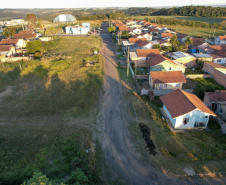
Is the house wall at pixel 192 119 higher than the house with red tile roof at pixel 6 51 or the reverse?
the reverse

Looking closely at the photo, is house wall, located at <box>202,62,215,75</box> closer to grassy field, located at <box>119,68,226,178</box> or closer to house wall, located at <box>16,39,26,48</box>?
grassy field, located at <box>119,68,226,178</box>

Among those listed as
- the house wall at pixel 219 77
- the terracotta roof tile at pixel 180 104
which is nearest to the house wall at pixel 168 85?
the terracotta roof tile at pixel 180 104

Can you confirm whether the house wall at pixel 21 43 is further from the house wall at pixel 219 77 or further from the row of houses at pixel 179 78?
the house wall at pixel 219 77

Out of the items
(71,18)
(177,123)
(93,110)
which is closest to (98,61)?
(93,110)

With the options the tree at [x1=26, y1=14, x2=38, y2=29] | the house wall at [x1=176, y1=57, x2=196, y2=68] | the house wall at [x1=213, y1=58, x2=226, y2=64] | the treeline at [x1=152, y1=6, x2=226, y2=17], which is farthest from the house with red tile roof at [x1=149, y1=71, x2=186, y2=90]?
the treeline at [x1=152, y1=6, x2=226, y2=17]

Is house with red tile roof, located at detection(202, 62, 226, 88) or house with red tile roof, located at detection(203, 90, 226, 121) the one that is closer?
house with red tile roof, located at detection(203, 90, 226, 121)

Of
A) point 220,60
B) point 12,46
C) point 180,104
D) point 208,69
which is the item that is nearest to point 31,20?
point 12,46

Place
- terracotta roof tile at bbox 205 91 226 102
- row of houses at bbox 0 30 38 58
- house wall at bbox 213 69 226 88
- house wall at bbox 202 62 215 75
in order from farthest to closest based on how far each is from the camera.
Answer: row of houses at bbox 0 30 38 58 < house wall at bbox 202 62 215 75 < house wall at bbox 213 69 226 88 < terracotta roof tile at bbox 205 91 226 102

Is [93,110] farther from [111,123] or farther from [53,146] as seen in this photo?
[53,146]
